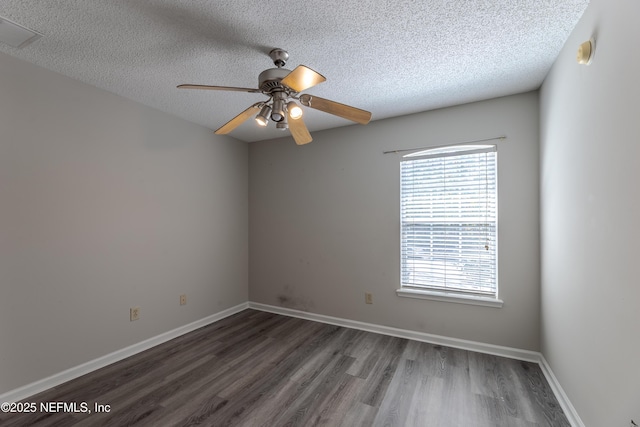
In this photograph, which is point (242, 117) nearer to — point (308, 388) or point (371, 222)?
point (371, 222)

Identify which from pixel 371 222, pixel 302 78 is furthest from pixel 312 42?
pixel 371 222

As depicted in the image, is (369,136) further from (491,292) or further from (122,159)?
(122,159)

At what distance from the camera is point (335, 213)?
3529mm

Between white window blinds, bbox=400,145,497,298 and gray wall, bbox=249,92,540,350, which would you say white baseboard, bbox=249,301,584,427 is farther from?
white window blinds, bbox=400,145,497,298

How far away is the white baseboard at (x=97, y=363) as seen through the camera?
78.9 inches

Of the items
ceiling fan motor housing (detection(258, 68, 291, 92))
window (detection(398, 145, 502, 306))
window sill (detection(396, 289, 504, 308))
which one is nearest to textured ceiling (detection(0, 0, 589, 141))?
ceiling fan motor housing (detection(258, 68, 291, 92))

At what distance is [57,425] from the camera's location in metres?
1.78

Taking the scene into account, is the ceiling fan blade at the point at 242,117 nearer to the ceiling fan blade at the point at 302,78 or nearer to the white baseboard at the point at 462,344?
the ceiling fan blade at the point at 302,78

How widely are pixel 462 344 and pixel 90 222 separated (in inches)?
141

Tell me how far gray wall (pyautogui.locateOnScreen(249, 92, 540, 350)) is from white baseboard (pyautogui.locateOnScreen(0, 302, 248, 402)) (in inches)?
40.5

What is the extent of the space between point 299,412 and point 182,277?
6.65 feet

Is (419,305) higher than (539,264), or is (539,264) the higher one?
(539,264)

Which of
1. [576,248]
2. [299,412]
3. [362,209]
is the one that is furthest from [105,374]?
[576,248]

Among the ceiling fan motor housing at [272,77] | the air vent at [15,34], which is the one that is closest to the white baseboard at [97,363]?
the air vent at [15,34]
